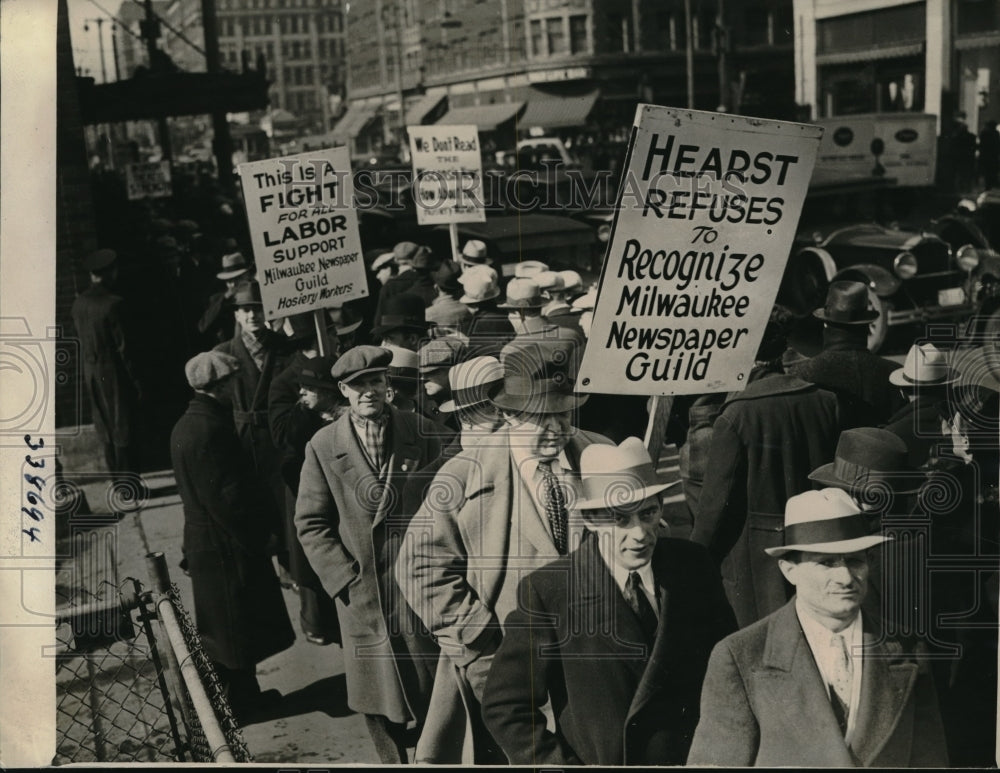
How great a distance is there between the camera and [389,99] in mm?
9828

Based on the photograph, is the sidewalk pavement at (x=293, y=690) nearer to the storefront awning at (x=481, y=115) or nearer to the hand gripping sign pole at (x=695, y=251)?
the hand gripping sign pole at (x=695, y=251)

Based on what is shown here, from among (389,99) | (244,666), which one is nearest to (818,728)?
(244,666)

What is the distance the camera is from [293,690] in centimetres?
573

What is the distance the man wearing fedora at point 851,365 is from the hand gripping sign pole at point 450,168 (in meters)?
4.03

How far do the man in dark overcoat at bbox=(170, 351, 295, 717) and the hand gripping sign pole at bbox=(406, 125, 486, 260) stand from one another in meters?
3.81

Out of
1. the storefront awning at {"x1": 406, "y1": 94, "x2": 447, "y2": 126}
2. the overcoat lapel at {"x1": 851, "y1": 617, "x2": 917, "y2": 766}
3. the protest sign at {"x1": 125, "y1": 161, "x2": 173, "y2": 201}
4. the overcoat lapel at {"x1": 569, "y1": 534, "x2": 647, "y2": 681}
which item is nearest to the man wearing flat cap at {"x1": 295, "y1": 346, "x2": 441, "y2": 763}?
the overcoat lapel at {"x1": 569, "y1": 534, "x2": 647, "y2": 681}

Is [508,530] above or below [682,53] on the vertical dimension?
below

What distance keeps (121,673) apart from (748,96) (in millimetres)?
11728

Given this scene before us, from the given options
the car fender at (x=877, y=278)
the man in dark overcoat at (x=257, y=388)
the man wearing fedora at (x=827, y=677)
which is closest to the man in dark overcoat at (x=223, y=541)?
the man in dark overcoat at (x=257, y=388)

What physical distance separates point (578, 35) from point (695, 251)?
11.5 metres

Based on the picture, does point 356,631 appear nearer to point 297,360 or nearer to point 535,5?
point 297,360

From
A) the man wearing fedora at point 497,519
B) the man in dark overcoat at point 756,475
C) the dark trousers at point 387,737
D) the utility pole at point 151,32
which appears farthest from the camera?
the utility pole at point 151,32

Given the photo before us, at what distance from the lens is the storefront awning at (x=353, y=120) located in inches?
364

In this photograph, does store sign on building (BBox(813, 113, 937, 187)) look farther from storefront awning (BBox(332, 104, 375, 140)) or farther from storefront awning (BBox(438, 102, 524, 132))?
storefront awning (BBox(332, 104, 375, 140))
